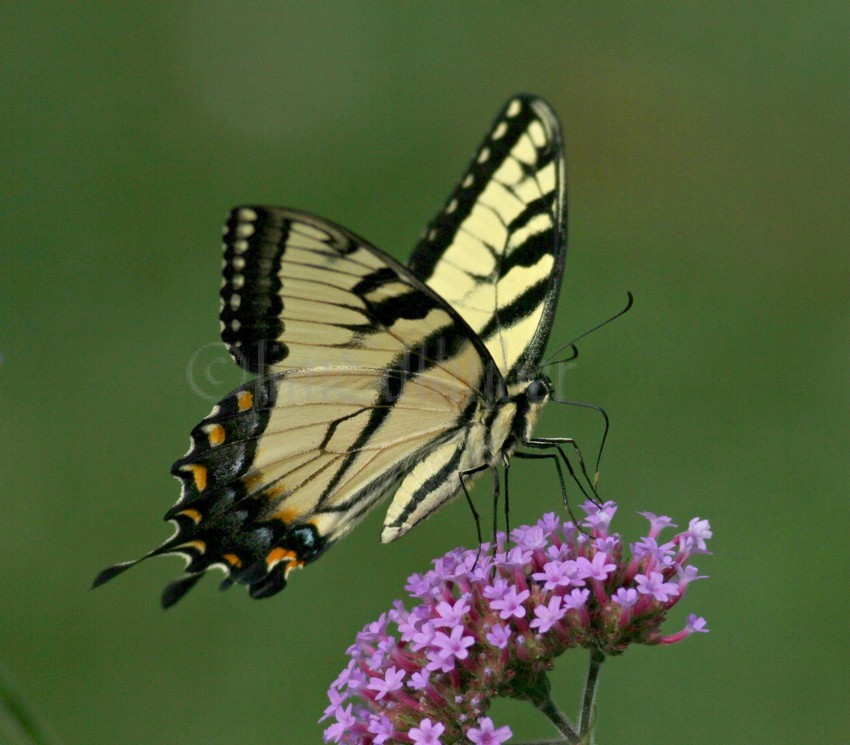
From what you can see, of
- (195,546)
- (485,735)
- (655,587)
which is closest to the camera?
(485,735)

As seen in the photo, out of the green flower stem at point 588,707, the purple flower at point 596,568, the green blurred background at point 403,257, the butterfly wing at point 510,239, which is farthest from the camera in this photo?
the green blurred background at point 403,257

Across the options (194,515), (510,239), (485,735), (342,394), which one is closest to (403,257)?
(510,239)

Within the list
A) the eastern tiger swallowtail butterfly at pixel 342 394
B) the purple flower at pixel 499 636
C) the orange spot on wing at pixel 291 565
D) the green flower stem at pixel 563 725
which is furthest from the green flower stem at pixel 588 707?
the orange spot on wing at pixel 291 565

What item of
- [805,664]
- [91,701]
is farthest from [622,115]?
[91,701]

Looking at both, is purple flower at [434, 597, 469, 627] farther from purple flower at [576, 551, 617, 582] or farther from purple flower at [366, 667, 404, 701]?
purple flower at [576, 551, 617, 582]

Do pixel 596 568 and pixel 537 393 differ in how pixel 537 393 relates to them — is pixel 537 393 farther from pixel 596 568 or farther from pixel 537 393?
pixel 596 568

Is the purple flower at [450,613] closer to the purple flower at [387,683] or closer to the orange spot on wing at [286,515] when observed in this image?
the purple flower at [387,683]
